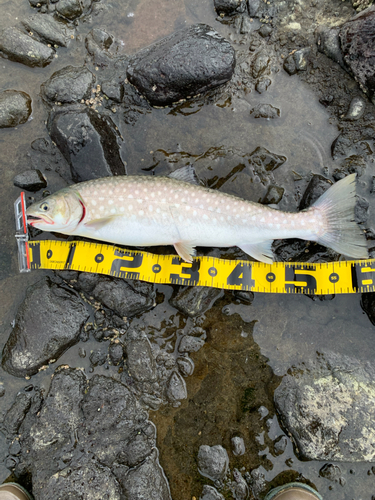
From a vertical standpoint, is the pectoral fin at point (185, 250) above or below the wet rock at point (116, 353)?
above

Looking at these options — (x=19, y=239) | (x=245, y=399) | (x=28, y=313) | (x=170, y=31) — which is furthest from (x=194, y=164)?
(x=245, y=399)

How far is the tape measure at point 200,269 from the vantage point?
14.6ft

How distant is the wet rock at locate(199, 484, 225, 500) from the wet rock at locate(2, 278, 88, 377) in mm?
2737

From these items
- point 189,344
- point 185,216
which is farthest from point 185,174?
point 189,344

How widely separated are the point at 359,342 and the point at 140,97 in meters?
5.12

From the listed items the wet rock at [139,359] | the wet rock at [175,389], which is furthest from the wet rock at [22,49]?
the wet rock at [175,389]

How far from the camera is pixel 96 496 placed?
3.76m

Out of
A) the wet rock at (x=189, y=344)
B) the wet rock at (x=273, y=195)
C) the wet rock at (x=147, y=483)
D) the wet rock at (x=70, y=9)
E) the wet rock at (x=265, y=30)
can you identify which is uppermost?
the wet rock at (x=70, y=9)

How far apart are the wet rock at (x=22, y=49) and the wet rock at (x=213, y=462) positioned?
20.8ft

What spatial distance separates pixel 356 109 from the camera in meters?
4.78

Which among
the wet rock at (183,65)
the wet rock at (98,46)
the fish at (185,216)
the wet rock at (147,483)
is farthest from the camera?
the wet rock at (98,46)

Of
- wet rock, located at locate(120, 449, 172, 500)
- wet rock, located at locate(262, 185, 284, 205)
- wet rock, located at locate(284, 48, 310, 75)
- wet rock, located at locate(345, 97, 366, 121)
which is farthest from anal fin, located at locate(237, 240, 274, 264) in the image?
wet rock, located at locate(120, 449, 172, 500)

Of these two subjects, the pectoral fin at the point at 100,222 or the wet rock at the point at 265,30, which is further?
the wet rock at the point at 265,30

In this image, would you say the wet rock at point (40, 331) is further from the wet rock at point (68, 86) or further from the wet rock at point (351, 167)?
the wet rock at point (351, 167)
